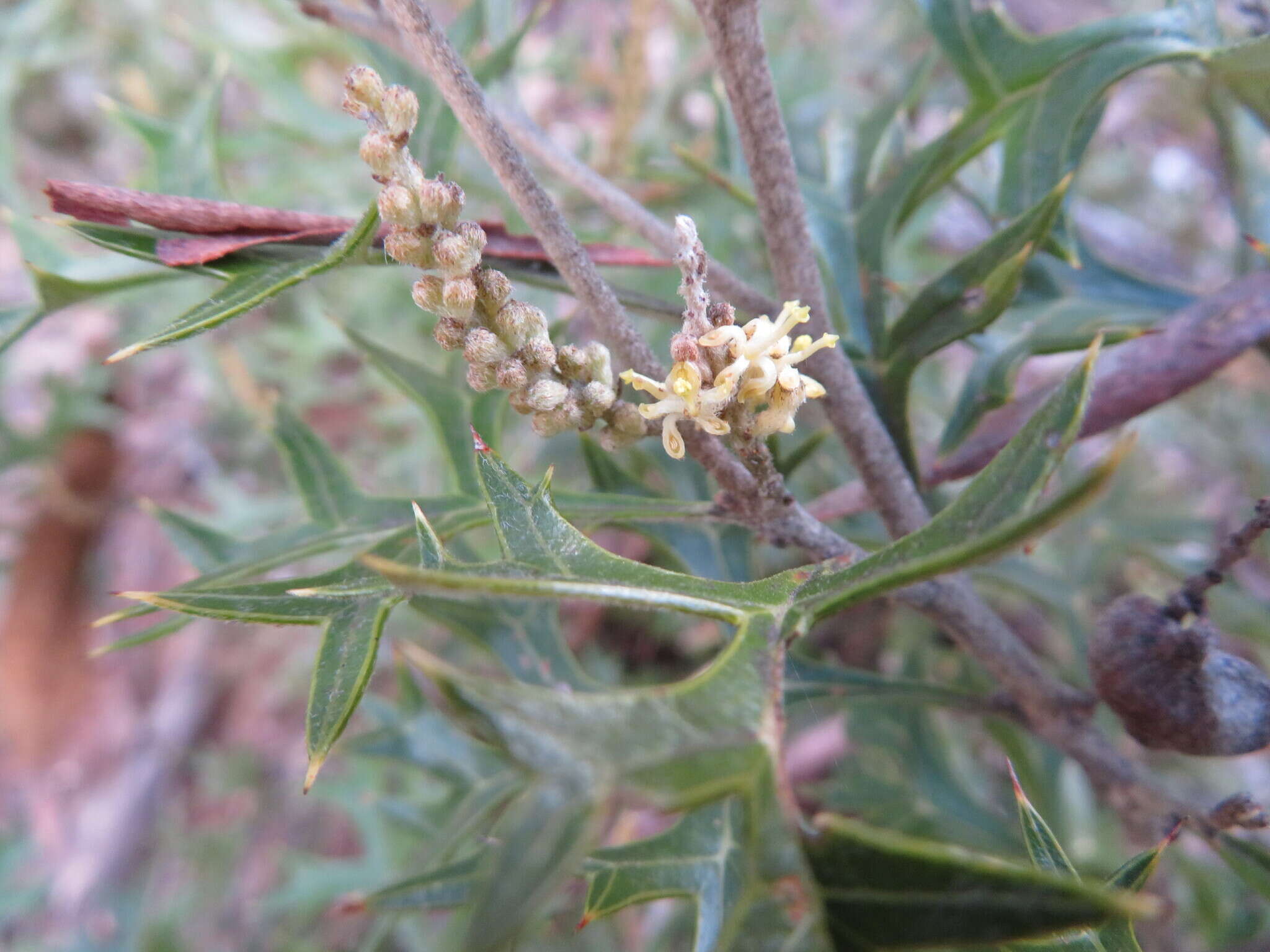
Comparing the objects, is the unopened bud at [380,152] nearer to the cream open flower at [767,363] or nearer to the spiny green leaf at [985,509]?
the cream open flower at [767,363]

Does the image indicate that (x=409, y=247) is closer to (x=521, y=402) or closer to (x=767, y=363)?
(x=521, y=402)

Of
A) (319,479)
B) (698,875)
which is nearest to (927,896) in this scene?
(698,875)

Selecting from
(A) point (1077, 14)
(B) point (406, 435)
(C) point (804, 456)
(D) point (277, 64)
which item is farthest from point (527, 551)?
(A) point (1077, 14)

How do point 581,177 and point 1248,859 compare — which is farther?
point 581,177

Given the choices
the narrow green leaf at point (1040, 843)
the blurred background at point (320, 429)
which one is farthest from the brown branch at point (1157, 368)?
the narrow green leaf at point (1040, 843)

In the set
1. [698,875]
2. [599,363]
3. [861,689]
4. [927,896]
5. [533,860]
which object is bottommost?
[861,689]

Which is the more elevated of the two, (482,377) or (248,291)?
(248,291)

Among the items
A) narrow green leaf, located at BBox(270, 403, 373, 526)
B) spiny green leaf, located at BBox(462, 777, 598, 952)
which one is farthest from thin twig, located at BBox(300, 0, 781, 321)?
spiny green leaf, located at BBox(462, 777, 598, 952)
